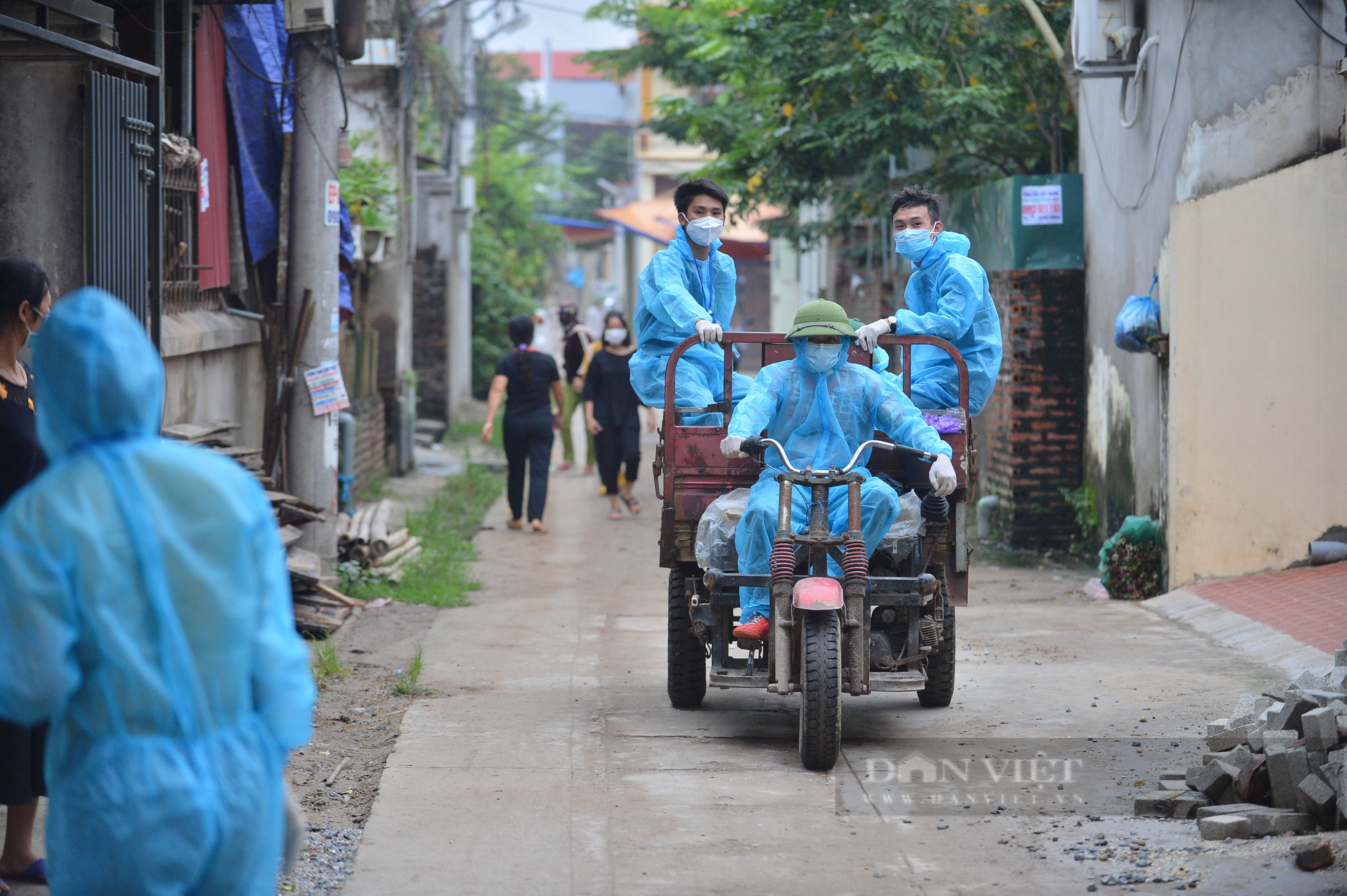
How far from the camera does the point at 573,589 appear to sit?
377 inches

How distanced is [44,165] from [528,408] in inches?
243

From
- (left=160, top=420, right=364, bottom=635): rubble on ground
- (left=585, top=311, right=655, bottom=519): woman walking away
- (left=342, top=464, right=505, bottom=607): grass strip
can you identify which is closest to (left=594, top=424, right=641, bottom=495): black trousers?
(left=585, top=311, right=655, bottom=519): woman walking away

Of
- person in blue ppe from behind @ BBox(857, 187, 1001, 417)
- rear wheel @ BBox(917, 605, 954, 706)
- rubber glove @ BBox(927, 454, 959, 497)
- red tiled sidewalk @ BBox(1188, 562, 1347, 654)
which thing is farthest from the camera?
red tiled sidewalk @ BBox(1188, 562, 1347, 654)

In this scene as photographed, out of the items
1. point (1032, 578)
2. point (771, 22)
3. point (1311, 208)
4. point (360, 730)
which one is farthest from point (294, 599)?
point (771, 22)

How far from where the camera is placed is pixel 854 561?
17.7 feet

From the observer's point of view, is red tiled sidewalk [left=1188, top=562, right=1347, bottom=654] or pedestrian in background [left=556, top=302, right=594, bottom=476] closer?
red tiled sidewalk [left=1188, top=562, right=1347, bottom=654]

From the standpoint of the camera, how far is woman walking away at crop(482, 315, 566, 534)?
11.8 m

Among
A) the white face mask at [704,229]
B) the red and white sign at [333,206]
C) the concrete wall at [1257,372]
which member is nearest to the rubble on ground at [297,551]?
the red and white sign at [333,206]

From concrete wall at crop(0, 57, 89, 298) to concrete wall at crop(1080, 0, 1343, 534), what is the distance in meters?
6.38

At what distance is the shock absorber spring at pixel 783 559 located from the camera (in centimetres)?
536

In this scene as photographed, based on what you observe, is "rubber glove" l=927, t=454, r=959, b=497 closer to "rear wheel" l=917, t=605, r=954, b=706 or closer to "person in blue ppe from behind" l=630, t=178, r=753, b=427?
"rear wheel" l=917, t=605, r=954, b=706

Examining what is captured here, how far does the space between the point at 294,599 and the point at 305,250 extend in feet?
7.24

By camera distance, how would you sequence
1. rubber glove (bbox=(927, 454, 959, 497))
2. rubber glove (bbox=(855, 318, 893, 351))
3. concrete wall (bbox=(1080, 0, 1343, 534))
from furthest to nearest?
concrete wall (bbox=(1080, 0, 1343, 534)) < rubber glove (bbox=(855, 318, 893, 351)) < rubber glove (bbox=(927, 454, 959, 497))

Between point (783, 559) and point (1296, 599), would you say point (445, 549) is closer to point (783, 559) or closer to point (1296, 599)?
point (783, 559)
